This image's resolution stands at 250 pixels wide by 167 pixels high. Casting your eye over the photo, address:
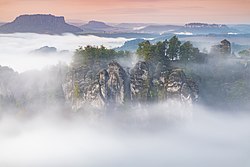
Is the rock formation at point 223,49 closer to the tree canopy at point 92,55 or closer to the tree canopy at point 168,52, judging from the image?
the tree canopy at point 168,52

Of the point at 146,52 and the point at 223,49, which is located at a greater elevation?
the point at 146,52

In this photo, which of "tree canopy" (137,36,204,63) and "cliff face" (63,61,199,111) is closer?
"cliff face" (63,61,199,111)

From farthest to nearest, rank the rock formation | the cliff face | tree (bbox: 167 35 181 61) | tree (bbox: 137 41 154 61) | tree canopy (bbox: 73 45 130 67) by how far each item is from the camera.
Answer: the rock formation < tree canopy (bbox: 73 45 130 67) < tree (bbox: 167 35 181 61) < tree (bbox: 137 41 154 61) < the cliff face

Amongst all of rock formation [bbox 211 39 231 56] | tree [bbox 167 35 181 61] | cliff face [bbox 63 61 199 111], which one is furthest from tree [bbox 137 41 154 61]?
rock formation [bbox 211 39 231 56]

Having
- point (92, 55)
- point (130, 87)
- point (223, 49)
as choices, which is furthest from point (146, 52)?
point (223, 49)

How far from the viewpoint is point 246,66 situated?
74.9m

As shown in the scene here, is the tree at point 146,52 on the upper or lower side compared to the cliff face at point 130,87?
upper

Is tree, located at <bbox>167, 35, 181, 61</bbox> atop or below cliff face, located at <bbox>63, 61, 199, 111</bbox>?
atop

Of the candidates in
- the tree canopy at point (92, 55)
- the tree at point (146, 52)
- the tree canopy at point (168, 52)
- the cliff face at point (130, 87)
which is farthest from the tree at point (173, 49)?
the tree canopy at point (92, 55)

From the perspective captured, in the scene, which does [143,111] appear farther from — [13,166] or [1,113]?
[1,113]

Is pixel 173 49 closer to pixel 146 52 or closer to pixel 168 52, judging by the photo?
pixel 168 52

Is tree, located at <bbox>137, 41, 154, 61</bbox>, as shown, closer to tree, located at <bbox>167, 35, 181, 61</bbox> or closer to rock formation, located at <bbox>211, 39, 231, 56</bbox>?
tree, located at <bbox>167, 35, 181, 61</bbox>

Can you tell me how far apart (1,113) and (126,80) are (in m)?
26.9

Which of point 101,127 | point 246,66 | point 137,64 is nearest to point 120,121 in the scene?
point 101,127
